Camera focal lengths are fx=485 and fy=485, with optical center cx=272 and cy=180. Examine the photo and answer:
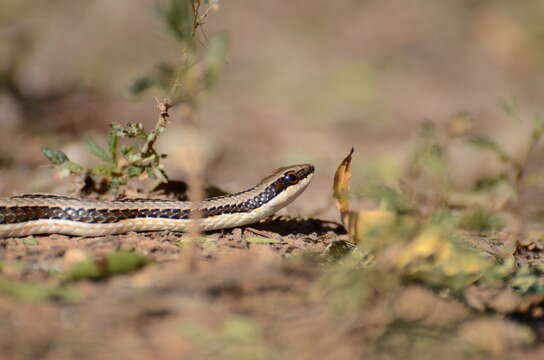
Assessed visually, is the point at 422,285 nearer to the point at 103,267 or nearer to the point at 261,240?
the point at 261,240

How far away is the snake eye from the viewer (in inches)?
184

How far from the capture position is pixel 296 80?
41.4 feet

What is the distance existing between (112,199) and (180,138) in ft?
13.3

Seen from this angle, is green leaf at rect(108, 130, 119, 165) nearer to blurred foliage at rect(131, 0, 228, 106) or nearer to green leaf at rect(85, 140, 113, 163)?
green leaf at rect(85, 140, 113, 163)

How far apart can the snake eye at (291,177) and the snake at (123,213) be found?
157mm

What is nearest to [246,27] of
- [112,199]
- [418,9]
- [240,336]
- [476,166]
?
[418,9]

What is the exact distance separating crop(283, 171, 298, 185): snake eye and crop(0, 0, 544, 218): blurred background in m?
2.07

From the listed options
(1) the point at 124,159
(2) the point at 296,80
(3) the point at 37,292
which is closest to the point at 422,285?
(3) the point at 37,292

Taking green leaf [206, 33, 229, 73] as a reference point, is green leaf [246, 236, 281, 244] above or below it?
below

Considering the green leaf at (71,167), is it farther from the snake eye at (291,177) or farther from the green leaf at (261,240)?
the snake eye at (291,177)

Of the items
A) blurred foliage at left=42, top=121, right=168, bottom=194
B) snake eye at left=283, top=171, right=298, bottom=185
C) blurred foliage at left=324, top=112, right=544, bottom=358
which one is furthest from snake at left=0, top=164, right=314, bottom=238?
blurred foliage at left=324, top=112, right=544, bottom=358

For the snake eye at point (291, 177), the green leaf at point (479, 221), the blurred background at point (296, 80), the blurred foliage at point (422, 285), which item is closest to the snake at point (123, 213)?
the snake eye at point (291, 177)

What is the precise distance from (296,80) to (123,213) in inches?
357

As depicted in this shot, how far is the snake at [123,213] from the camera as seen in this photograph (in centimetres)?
407
